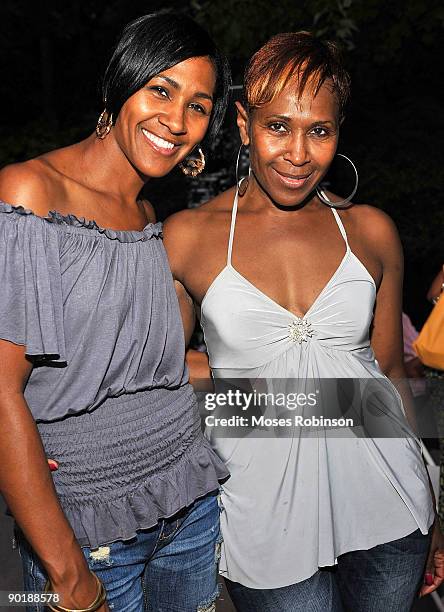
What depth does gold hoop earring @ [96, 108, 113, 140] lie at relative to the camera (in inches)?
71.8

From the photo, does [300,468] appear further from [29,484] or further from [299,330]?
[29,484]

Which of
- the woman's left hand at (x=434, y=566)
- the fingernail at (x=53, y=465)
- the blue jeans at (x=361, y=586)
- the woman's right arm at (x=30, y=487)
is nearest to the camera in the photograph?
the woman's right arm at (x=30, y=487)

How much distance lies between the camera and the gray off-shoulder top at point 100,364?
1.55 m

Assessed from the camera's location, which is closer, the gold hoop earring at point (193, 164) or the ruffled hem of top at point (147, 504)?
the ruffled hem of top at point (147, 504)

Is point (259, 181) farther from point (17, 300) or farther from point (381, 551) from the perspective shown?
point (381, 551)

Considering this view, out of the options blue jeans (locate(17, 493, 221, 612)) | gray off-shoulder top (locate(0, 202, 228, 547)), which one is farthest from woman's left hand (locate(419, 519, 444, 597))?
gray off-shoulder top (locate(0, 202, 228, 547))

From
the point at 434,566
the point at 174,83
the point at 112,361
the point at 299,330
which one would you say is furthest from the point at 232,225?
the point at 434,566

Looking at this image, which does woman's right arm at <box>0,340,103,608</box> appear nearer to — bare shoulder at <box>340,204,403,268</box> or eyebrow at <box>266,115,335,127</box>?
eyebrow at <box>266,115,335,127</box>

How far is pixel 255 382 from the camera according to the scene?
6.70 feet

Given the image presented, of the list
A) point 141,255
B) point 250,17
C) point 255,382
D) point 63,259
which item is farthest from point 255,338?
point 250,17

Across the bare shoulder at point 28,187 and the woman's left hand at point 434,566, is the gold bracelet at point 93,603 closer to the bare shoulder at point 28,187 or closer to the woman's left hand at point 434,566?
the bare shoulder at point 28,187

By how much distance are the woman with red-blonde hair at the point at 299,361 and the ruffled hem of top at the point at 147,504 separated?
138 millimetres

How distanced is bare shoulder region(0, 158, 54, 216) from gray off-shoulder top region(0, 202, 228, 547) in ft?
0.09

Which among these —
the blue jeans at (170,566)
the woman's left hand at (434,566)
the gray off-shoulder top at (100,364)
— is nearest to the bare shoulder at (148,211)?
the gray off-shoulder top at (100,364)
